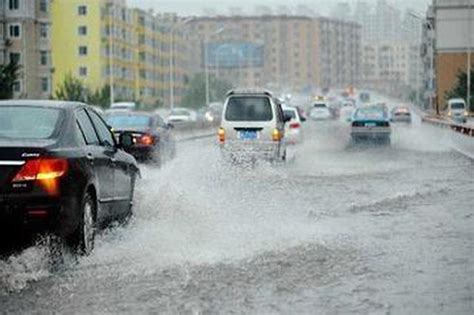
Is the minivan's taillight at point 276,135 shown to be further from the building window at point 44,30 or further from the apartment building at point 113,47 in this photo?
the building window at point 44,30

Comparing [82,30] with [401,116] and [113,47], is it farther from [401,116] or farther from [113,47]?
[401,116]

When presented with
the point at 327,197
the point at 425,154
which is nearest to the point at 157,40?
the point at 425,154

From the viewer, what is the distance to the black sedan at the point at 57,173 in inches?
362

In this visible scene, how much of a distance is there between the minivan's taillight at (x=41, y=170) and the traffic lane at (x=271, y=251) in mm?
892

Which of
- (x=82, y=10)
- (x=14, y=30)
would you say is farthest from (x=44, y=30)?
(x=82, y=10)

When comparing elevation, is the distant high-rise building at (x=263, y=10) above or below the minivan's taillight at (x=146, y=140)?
above

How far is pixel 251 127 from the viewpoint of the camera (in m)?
25.1

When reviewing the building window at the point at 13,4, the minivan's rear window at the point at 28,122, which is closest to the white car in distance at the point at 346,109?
the building window at the point at 13,4

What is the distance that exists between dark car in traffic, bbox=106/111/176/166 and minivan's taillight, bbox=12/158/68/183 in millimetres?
13343

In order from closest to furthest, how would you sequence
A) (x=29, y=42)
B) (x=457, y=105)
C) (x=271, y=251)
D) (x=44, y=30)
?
(x=271, y=251) → (x=457, y=105) → (x=29, y=42) → (x=44, y=30)

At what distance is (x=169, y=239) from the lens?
11.5m

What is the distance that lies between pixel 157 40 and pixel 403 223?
133 m

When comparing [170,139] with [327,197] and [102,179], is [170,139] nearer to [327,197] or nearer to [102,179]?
[327,197]

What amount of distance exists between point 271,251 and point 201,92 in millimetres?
118777
